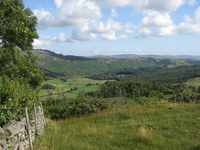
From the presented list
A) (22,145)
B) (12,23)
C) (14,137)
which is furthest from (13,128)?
(12,23)

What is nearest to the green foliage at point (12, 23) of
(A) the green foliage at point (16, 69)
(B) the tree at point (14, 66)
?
(B) the tree at point (14, 66)

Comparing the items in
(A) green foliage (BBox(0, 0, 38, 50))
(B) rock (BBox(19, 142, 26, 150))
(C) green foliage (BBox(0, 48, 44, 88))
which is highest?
(A) green foliage (BBox(0, 0, 38, 50))

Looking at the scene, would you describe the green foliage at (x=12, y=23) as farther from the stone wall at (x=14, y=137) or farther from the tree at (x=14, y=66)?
the stone wall at (x=14, y=137)

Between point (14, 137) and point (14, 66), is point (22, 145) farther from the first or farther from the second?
point (14, 66)

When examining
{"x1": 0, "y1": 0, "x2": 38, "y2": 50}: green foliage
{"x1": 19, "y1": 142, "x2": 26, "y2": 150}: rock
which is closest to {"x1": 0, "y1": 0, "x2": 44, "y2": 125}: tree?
{"x1": 0, "y1": 0, "x2": 38, "y2": 50}: green foliage

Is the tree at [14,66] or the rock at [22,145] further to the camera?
the tree at [14,66]

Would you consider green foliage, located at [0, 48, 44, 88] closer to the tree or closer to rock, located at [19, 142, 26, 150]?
the tree

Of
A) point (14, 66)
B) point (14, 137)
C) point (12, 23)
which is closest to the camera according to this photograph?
point (14, 137)

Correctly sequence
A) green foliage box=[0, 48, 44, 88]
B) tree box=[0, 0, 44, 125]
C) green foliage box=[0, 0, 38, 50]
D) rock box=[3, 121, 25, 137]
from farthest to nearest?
green foliage box=[0, 48, 44, 88] < green foliage box=[0, 0, 38, 50] < tree box=[0, 0, 44, 125] < rock box=[3, 121, 25, 137]

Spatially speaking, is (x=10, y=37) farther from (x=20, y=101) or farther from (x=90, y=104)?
(x=90, y=104)

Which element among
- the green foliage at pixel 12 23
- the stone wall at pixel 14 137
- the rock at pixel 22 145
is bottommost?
the rock at pixel 22 145

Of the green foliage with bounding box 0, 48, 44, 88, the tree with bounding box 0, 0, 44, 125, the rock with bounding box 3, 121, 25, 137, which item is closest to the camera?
the rock with bounding box 3, 121, 25, 137

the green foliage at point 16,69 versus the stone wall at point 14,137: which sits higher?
the green foliage at point 16,69

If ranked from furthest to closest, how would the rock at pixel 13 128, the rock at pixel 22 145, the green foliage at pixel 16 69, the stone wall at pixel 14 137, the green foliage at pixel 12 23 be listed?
the green foliage at pixel 16 69 → the green foliage at pixel 12 23 → the rock at pixel 22 145 → the rock at pixel 13 128 → the stone wall at pixel 14 137
